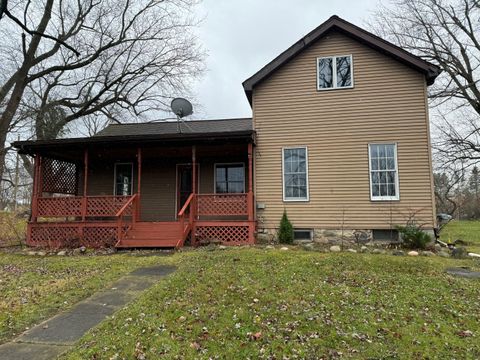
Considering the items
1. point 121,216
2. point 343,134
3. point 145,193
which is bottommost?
point 121,216

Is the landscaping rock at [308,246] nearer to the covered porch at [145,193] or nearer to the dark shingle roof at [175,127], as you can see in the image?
the covered porch at [145,193]

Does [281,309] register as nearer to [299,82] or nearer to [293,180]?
[293,180]

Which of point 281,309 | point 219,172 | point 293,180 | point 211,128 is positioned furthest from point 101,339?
point 211,128

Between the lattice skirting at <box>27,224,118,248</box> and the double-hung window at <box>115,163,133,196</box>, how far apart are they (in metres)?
3.02

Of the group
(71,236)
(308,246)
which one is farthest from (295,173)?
(71,236)

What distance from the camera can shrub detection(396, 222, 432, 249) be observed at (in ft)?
30.1

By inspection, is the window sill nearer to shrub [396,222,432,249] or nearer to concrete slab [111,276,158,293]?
shrub [396,222,432,249]

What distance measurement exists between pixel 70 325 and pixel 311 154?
8.31 meters

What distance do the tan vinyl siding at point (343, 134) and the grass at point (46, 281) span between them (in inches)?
197

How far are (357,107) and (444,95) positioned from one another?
11324mm

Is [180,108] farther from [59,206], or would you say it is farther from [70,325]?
[70,325]

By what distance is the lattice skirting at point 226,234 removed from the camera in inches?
395

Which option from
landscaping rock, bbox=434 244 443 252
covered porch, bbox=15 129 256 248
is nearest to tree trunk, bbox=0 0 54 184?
covered porch, bbox=15 129 256 248

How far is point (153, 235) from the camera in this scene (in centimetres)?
1015
